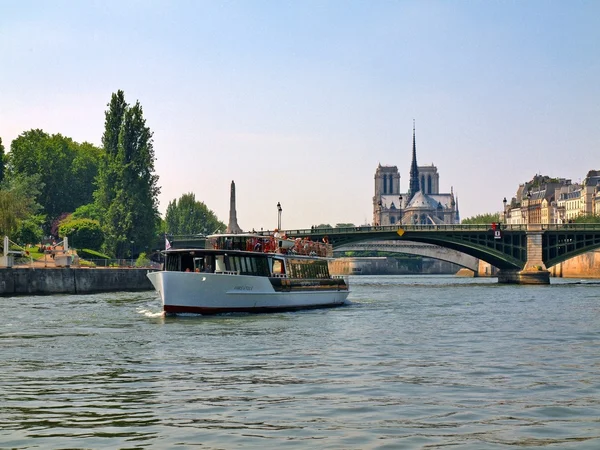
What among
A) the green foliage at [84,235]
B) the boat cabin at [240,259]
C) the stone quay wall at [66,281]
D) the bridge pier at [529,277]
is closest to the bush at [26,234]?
the green foliage at [84,235]

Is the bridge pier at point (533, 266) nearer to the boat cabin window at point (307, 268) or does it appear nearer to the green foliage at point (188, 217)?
the boat cabin window at point (307, 268)

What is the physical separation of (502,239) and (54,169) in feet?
187

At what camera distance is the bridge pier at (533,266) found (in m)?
99.5

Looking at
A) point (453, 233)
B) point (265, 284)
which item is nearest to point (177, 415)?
point (265, 284)

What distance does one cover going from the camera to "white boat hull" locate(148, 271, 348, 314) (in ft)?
139

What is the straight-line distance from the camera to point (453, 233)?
10088cm

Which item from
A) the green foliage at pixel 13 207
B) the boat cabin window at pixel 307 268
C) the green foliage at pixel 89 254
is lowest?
the boat cabin window at pixel 307 268

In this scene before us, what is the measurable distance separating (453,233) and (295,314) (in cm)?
5664

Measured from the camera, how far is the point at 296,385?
20.2m

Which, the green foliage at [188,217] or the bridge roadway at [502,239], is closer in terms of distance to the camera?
the bridge roadway at [502,239]

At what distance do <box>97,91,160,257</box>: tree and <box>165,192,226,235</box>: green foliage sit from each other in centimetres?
5691

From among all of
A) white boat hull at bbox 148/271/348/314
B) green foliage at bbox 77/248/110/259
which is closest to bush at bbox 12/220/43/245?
green foliage at bbox 77/248/110/259

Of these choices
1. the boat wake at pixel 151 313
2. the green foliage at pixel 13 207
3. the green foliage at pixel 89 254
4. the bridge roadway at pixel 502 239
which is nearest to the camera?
the boat wake at pixel 151 313

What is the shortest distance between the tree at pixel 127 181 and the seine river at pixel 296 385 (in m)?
53.3
